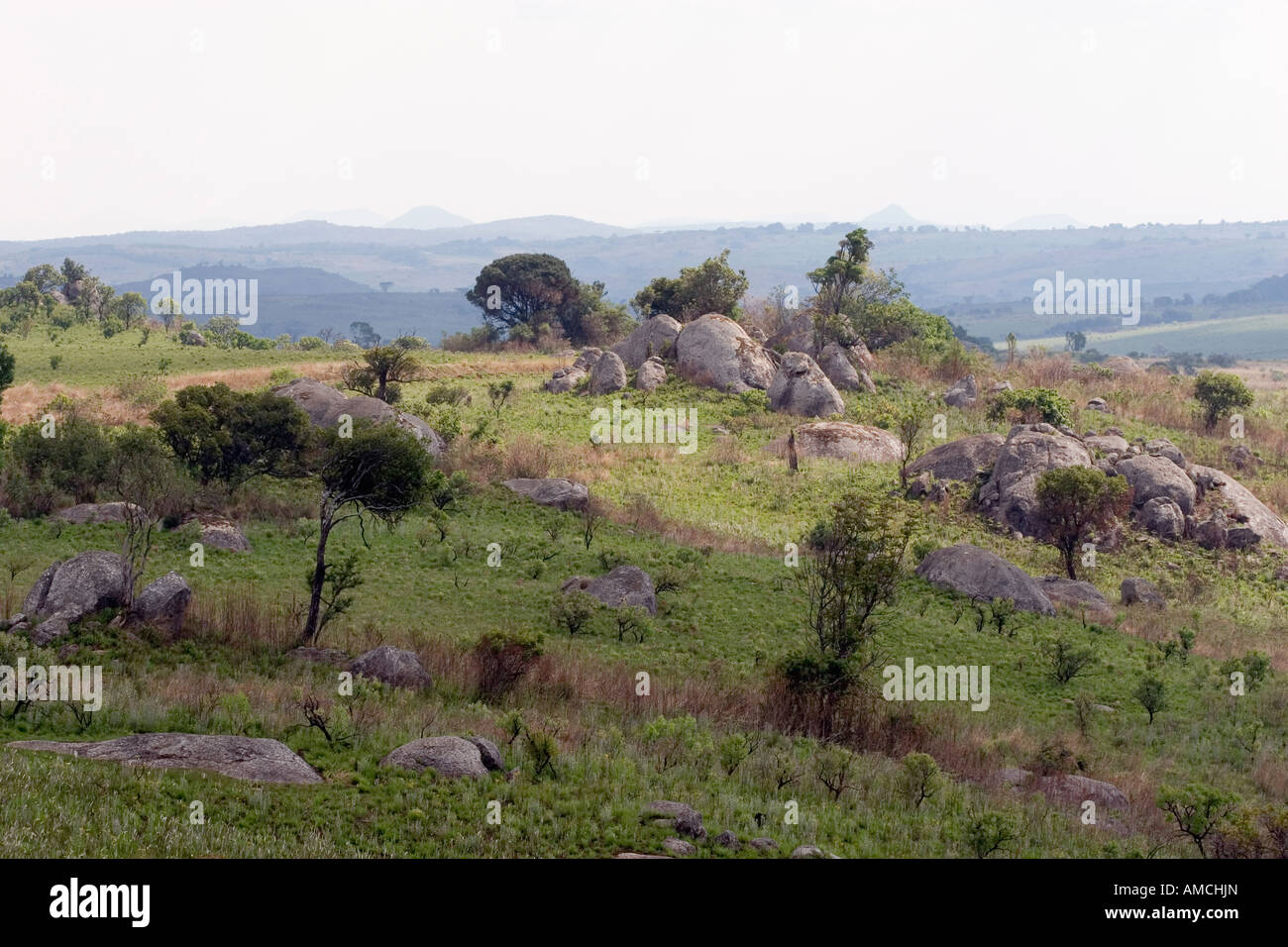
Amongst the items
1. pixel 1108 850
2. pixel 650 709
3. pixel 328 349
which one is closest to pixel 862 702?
pixel 650 709

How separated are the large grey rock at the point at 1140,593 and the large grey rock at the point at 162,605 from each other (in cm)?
2306

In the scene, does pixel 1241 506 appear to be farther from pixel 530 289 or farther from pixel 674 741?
pixel 530 289

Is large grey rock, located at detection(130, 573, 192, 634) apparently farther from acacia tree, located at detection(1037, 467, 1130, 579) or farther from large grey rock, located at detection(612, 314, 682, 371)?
large grey rock, located at detection(612, 314, 682, 371)

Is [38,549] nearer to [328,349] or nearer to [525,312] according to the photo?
[328,349]

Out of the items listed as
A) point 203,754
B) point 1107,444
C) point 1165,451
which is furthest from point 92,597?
point 1165,451

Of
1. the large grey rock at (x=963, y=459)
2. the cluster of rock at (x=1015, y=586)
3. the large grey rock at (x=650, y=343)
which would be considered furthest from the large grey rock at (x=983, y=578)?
the large grey rock at (x=650, y=343)

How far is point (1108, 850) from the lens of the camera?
1318cm

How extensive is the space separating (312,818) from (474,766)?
93.2 inches

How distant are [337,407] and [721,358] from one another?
763 inches

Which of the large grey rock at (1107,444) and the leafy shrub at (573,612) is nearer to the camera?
the leafy shrub at (573,612)

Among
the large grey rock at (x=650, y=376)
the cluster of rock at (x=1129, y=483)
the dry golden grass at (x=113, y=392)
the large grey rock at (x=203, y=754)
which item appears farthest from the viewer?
the large grey rock at (x=650, y=376)

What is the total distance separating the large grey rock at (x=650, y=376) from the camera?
49.2 m

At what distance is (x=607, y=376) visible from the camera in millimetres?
49375

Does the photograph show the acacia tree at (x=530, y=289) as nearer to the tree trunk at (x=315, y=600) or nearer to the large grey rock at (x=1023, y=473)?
the large grey rock at (x=1023, y=473)
